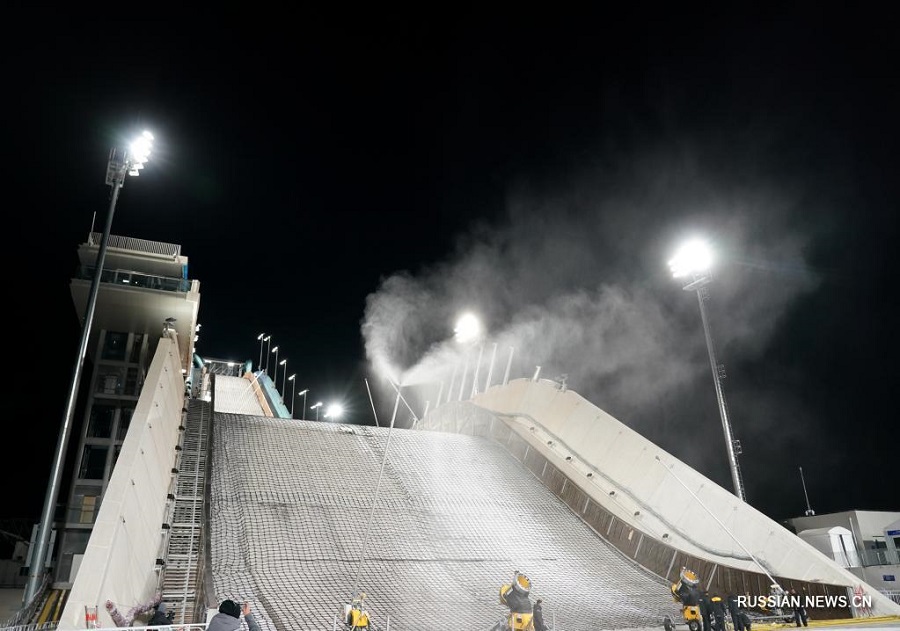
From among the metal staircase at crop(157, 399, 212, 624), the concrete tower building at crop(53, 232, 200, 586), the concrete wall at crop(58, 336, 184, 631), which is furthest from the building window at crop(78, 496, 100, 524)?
the concrete wall at crop(58, 336, 184, 631)

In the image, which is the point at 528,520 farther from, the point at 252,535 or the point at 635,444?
the point at 252,535

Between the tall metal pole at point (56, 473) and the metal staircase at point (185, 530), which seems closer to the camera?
the metal staircase at point (185, 530)

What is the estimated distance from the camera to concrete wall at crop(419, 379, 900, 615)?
10.1m

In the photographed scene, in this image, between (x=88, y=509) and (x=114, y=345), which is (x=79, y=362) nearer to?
(x=88, y=509)

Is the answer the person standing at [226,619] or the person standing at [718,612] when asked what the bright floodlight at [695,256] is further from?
the person standing at [226,619]

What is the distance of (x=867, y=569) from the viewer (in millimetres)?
15484

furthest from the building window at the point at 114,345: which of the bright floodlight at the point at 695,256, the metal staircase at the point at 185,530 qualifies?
the bright floodlight at the point at 695,256

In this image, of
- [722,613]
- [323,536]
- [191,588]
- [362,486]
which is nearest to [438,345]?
[362,486]

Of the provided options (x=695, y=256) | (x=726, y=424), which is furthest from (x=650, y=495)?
(x=695, y=256)

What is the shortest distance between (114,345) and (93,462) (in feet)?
13.5

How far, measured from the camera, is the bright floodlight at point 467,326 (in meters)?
24.3

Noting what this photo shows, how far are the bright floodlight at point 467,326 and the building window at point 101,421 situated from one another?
41.5ft

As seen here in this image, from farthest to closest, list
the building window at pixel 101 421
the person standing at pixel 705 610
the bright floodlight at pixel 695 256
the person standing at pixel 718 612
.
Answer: the building window at pixel 101 421, the bright floodlight at pixel 695 256, the person standing at pixel 705 610, the person standing at pixel 718 612

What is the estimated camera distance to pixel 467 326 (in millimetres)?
24344
